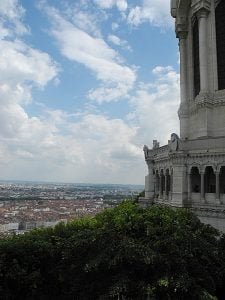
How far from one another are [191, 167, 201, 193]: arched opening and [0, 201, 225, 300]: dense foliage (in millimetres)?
5729

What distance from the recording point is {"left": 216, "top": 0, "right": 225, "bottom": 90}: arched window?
3612 centimetres

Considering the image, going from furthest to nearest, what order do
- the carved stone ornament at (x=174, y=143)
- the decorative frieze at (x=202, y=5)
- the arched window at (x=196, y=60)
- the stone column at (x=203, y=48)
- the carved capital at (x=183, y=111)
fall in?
the carved capital at (x=183, y=111)
the arched window at (x=196, y=60)
the decorative frieze at (x=202, y=5)
the stone column at (x=203, y=48)
the carved stone ornament at (x=174, y=143)

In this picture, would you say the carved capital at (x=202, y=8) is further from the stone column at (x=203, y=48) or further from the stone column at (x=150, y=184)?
the stone column at (x=150, y=184)

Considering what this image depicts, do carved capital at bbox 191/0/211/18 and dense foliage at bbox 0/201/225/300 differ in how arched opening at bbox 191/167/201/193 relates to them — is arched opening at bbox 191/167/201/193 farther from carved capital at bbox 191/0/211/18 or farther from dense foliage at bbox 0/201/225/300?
carved capital at bbox 191/0/211/18

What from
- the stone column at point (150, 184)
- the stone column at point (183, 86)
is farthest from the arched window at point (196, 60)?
the stone column at point (150, 184)

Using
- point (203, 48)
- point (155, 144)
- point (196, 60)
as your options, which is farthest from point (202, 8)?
point (155, 144)

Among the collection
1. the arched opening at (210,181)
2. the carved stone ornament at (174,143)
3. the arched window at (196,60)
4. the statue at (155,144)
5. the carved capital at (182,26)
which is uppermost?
the carved capital at (182,26)

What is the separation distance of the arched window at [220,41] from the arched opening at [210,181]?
9076 mm

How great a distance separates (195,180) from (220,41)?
13486mm

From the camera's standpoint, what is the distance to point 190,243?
850 inches

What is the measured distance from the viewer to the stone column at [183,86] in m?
39.1

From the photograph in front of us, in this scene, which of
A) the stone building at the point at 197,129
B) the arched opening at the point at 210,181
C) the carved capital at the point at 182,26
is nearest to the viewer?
the stone building at the point at 197,129

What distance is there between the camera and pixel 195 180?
3145 cm

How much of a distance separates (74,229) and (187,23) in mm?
23601
